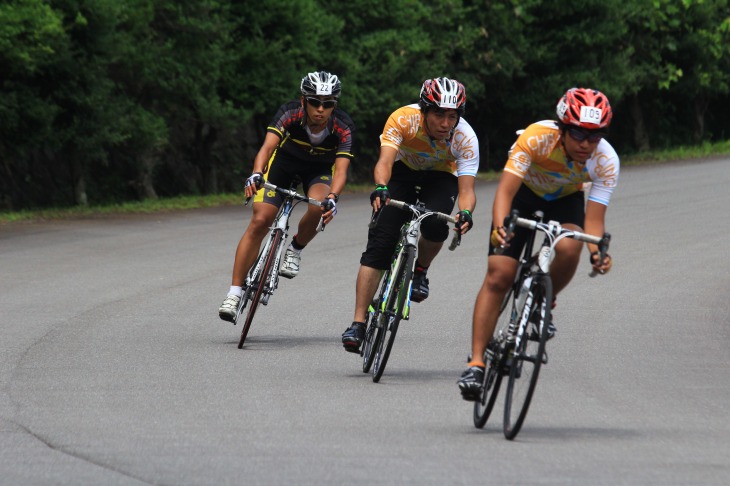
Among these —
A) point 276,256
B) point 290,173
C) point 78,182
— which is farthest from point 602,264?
point 78,182

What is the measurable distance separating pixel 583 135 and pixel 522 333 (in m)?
1.12

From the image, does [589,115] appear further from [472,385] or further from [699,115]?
[699,115]

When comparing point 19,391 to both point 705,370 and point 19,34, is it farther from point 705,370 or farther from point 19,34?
point 19,34

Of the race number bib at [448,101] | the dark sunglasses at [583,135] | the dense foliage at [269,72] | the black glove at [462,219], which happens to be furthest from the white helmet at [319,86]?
the dense foliage at [269,72]

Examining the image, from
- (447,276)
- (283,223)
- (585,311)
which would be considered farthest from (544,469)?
(447,276)

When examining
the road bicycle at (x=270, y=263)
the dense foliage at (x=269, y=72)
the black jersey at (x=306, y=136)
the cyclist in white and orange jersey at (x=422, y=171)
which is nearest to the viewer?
the cyclist in white and orange jersey at (x=422, y=171)

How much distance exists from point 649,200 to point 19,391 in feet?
60.1

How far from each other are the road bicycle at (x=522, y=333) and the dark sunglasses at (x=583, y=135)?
18.7 inches

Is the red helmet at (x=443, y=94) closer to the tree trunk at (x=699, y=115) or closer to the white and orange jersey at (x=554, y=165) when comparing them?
the white and orange jersey at (x=554, y=165)

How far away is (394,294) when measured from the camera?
9125 mm

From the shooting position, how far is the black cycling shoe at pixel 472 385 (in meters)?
7.39

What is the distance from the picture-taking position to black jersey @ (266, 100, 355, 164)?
10711 millimetres

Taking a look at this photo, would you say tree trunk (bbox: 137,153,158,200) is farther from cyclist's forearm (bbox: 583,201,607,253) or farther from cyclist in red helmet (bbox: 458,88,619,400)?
cyclist's forearm (bbox: 583,201,607,253)

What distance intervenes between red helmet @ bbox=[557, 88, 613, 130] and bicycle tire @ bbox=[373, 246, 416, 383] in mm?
1965
